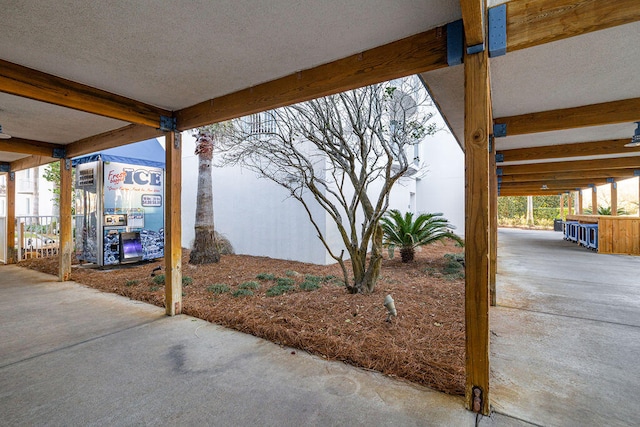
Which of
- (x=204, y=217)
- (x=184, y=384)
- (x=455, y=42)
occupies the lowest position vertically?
(x=184, y=384)

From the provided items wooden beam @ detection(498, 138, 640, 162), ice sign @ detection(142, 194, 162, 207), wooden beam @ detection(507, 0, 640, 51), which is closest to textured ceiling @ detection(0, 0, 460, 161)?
wooden beam @ detection(507, 0, 640, 51)

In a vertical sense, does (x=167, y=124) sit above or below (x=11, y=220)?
above

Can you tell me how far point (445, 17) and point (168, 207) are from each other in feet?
12.1

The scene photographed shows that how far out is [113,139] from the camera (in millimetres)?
5062

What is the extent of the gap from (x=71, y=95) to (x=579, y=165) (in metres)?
11.0

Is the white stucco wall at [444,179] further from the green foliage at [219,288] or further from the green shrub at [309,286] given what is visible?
the green foliage at [219,288]

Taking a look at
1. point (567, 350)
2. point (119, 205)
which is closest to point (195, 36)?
point (567, 350)

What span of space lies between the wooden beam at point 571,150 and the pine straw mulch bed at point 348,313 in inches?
114

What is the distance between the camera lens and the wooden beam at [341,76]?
2.35 meters

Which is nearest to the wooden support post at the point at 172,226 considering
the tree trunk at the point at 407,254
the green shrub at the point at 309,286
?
the green shrub at the point at 309,286

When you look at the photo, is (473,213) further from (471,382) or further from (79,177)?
(79,177)

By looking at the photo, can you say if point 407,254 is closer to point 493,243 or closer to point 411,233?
point 411,233

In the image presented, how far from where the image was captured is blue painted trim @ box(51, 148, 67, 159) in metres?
6.13

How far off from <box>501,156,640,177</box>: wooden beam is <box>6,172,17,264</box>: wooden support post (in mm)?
13231
